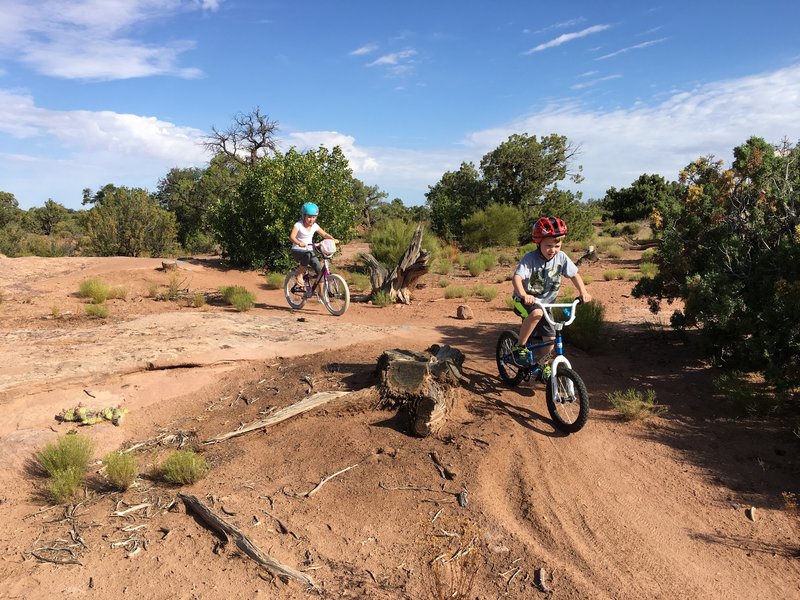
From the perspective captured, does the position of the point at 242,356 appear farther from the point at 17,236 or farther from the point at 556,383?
the point at 17,236

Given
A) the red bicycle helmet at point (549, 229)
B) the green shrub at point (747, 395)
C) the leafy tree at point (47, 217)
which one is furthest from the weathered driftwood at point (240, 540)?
the leafy tree at point (47, 217)

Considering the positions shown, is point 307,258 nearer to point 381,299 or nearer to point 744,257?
point 381,299

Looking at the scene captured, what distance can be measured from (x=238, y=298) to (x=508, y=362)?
624cm

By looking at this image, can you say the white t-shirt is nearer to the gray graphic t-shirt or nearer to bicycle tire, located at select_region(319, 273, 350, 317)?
bicycle tire, located at select_region(319, 273, 350, 317)

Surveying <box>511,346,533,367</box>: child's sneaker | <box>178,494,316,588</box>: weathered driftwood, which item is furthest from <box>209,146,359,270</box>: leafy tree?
<box>178,494,316,588</box>: weathered driftwood

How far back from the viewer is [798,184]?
594cm

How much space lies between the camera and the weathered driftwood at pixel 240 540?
10.0 ft

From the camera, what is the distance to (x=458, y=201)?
26.1 m

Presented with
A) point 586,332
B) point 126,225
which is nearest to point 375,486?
point 586,332

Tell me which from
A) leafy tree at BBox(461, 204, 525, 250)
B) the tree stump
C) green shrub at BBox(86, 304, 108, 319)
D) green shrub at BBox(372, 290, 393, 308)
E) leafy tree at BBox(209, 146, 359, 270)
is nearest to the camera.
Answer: the tree stump

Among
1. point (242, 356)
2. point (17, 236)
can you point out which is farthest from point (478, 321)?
point (17, 236)

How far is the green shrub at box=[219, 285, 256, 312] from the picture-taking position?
32.7 feet

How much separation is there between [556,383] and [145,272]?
11075 mm

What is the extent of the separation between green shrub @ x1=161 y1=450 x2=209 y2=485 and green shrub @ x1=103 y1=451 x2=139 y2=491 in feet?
0.81
